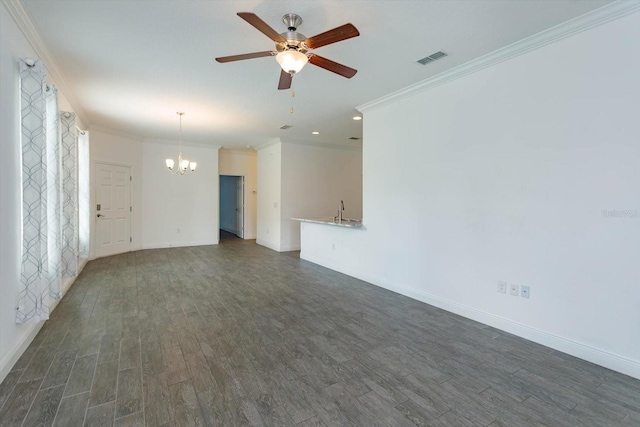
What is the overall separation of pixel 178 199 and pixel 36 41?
5208mm

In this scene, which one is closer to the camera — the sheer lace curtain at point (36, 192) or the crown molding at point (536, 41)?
the crown molding at point (536, 41)

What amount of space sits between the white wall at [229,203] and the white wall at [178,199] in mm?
2099

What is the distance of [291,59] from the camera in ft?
7.34

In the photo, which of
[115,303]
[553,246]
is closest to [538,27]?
[553,246]

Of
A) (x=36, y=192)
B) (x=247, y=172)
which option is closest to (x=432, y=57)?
(x=36, y=192)

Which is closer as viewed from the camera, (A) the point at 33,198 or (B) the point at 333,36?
(B) the point at 333,36

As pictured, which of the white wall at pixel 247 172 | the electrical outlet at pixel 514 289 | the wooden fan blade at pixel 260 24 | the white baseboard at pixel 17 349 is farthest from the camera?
the white wall at pixel 247 172

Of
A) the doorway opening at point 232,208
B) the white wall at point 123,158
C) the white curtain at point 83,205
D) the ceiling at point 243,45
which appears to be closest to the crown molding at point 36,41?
the ceiling at point 243,45

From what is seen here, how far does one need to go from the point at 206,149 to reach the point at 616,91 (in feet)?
→ 25.4

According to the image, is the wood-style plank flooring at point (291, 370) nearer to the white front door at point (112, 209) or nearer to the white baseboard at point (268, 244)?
the white front door at point (112, 209)

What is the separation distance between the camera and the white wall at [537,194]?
2295 millimetres

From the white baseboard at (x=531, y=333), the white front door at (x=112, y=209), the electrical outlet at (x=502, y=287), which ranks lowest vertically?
the white baseboard at (x=531, y=333)

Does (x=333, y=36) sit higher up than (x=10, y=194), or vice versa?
(x=333, y=36)

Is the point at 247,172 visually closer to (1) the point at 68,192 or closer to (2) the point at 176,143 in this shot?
(2) the point at 176,143
